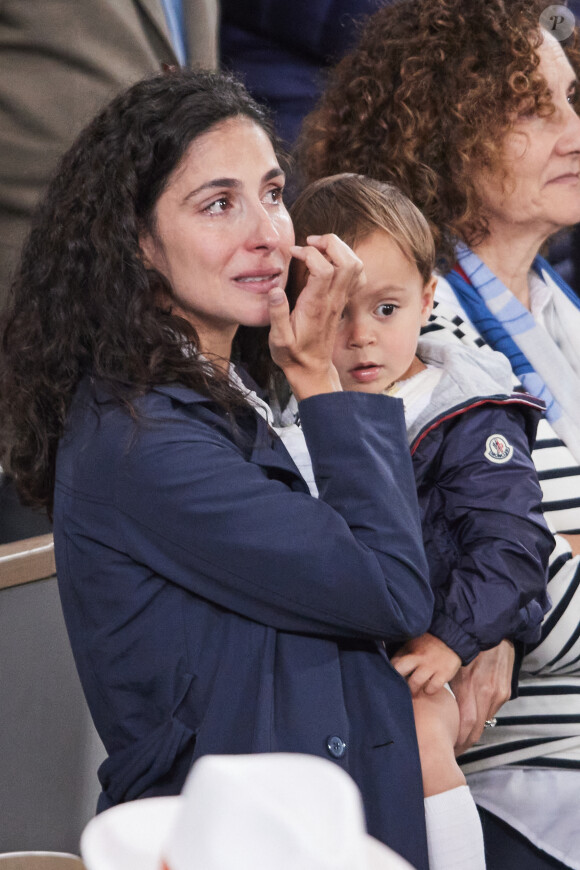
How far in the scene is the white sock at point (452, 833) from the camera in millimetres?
1141

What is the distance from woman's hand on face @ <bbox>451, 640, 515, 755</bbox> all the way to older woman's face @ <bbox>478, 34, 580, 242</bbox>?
84 cm

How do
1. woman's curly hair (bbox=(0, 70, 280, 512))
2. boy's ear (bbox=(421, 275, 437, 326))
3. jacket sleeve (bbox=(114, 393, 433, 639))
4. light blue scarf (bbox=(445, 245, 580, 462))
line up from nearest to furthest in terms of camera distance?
jacket sleeve (bbox=(114, 393, 433, 639)) → woman's curly hair (bbox=(0, 70, 280, 512)) → boy's ear (bbox=(421, 275, 437, 326)) → light blue scarf (bbox=(445, 245, 580, 462))

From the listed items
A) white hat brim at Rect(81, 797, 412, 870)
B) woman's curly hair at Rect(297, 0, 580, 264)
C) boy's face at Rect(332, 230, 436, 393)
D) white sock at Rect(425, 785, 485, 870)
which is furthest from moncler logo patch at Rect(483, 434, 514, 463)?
white hat brim at Rect(81, 797, 412, 870)

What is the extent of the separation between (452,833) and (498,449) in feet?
1.57

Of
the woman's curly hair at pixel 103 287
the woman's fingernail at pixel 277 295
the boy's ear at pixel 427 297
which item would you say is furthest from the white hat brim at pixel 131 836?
the boy's ear at pixel 427 297

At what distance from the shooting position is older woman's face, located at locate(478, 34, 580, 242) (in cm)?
183

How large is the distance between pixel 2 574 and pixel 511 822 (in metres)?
0.85

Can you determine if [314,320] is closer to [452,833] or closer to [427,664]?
[427,664]

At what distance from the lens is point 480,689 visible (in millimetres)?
1348

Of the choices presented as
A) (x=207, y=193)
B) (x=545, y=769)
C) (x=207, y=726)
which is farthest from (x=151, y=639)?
(x=545, y=769)

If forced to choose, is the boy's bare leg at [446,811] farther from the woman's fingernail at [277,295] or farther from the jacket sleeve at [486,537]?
the woman's fingernail at [277,295]

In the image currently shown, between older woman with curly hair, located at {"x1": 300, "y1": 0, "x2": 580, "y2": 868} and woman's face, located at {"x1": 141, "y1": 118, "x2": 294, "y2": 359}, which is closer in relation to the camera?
woman's face, located at {"x1": 141, "y1": 118, "x2": 294, "y2": 359}

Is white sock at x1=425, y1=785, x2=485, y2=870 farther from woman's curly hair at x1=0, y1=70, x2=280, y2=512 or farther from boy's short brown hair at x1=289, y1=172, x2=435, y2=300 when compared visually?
boy's short brown hair at x1=289, y1=172, x2=435, y2=300

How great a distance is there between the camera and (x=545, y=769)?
1421mm
